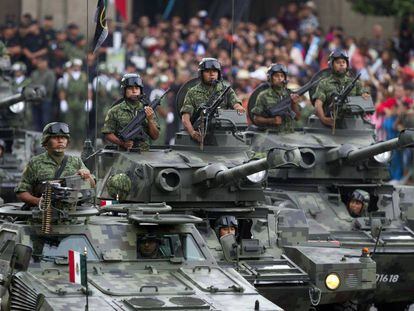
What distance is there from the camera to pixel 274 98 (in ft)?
101

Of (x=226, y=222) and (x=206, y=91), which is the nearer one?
(x=226, y=222)

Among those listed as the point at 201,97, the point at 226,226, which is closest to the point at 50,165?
the point at 226,226

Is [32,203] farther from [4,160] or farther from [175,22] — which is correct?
[175,22]

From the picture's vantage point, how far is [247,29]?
4538 centimetres

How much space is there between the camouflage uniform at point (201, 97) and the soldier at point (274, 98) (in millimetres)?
2473

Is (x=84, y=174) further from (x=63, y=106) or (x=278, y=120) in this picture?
(x=63, y=106)

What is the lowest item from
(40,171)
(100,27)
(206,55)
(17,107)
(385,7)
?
(40,171)

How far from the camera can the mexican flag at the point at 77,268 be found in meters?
21.0

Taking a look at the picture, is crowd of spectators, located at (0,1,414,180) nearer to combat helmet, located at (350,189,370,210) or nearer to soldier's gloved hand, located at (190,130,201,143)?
combat helmet, located at (350,189,370,210)

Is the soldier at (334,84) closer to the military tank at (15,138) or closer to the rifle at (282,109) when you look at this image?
the rifle at (282,109)

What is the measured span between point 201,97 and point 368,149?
2.52m

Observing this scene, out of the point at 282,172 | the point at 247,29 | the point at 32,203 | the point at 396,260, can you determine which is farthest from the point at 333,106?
the point at 247,29

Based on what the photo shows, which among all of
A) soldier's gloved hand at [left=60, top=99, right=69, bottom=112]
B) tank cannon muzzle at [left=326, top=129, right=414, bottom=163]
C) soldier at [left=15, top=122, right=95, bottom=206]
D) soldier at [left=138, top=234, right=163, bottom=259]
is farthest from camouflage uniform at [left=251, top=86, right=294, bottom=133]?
soldier's gloved hand at [left=60, top=99, right=69, bottom=112]

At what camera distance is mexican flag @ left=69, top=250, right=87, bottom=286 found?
21.0 metres
